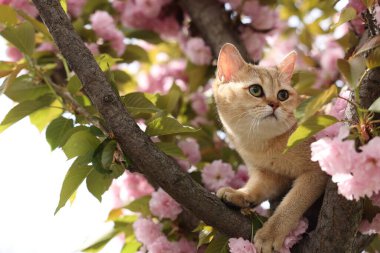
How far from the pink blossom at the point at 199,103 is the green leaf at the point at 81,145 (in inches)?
46.7

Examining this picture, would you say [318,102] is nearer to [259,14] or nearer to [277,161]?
[277,161]

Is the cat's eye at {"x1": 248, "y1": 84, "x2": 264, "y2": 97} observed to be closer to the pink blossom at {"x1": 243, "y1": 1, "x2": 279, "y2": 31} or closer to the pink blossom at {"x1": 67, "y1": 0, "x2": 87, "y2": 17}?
the pink blossom at {"x1": 243, "y1": 1, "x2": 279, "y2": 31}

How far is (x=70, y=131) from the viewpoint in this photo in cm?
195

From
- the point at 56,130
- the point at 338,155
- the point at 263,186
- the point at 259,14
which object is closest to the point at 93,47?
the point at 56,130

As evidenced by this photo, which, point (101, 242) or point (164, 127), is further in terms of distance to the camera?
point (101, 242)

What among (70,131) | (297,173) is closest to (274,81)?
(297,173)

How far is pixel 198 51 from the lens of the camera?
264 centimetres

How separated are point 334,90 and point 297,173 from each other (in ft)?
2.24

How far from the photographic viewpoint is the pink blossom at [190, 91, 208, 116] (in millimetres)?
2783

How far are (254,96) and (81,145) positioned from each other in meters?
0.71

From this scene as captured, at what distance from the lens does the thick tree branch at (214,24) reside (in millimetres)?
2572

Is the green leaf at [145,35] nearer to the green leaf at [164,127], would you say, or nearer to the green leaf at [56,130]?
the green leaf at [56,130]

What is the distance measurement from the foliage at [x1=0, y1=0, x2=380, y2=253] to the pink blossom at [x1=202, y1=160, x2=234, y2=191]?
0.07 meters

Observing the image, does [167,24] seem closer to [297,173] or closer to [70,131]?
[70,131]
